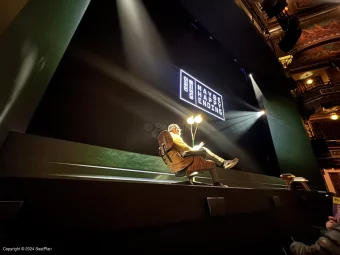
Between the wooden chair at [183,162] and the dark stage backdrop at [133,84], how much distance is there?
1.36 ft

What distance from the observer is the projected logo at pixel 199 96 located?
2236 millimetres

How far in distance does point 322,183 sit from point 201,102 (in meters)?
4.22

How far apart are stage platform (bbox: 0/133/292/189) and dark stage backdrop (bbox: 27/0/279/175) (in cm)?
11

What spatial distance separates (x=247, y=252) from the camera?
1.36m

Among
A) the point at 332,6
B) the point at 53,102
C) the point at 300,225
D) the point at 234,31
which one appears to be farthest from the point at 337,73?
the point at 53,102

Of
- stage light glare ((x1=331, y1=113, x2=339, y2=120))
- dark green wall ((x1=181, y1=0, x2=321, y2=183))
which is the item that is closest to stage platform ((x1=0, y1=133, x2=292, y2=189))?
dark green wall ((x1=181, y1=0, x2=321, y2=183))

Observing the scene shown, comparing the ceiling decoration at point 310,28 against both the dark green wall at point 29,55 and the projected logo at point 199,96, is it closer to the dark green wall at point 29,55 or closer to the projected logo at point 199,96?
the projected logo at point 199,96

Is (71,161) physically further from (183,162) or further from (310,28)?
(310,28)

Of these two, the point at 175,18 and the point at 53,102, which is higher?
the point at 175,18

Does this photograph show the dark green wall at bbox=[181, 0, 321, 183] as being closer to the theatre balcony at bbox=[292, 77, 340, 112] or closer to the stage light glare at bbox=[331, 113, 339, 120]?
the theatre balcony at bbox=[292, 77, 340, 112]

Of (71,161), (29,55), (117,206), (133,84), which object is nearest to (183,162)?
(117,206)

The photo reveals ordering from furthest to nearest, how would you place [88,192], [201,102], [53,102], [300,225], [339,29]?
[339,29] < [201,102] < [300,225] < [53,102] < [88,192]

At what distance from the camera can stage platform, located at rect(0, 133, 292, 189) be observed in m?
0.85

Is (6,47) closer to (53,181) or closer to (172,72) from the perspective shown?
(53,181)
